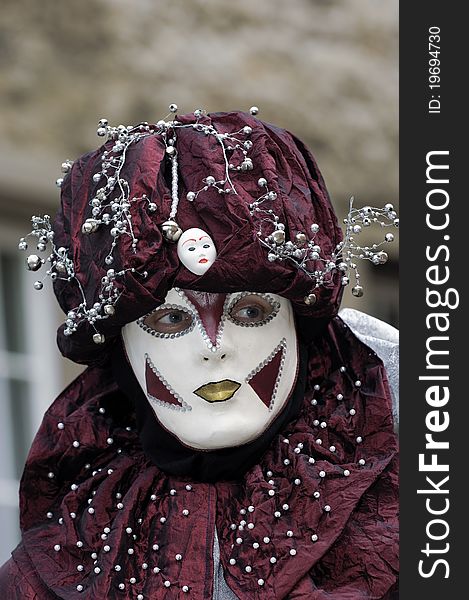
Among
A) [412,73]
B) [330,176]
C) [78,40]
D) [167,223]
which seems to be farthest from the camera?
[330,176]

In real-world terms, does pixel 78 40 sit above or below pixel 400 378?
above

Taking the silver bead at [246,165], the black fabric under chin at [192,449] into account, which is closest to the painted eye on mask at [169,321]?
the black fabric under chin at [192,449]

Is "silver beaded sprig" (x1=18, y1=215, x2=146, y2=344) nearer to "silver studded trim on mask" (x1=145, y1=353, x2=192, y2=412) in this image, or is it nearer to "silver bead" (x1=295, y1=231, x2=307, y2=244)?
"silver studded trim on mask" (x1=145, y1=353, x2=192, y2=412)

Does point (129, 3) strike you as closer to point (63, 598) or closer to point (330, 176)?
point (330, 176)

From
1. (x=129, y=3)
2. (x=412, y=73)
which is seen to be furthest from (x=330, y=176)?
(x=412, y=73)

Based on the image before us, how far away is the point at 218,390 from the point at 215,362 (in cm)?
4

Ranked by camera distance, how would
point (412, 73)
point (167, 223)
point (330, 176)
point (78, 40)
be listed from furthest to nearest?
point (330, 176) → point (78, 40) → point (412, 73) → point (167, 223)

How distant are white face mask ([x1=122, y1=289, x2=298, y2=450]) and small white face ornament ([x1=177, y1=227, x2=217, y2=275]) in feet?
0.23

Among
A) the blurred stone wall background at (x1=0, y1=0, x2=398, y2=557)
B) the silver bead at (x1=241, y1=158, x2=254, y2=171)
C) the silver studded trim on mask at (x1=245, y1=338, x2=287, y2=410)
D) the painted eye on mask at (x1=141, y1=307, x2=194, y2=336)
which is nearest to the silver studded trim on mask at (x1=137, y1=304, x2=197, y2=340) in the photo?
the painted eye on mask at (x1=141, y1=307, x2=194, y2=336)

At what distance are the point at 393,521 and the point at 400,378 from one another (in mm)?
205

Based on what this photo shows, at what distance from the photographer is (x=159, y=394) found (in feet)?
6.92

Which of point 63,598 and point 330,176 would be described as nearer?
point 63,598

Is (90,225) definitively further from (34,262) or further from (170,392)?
(170,392)

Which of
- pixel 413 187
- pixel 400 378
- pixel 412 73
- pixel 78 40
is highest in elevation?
pixel 78 40
